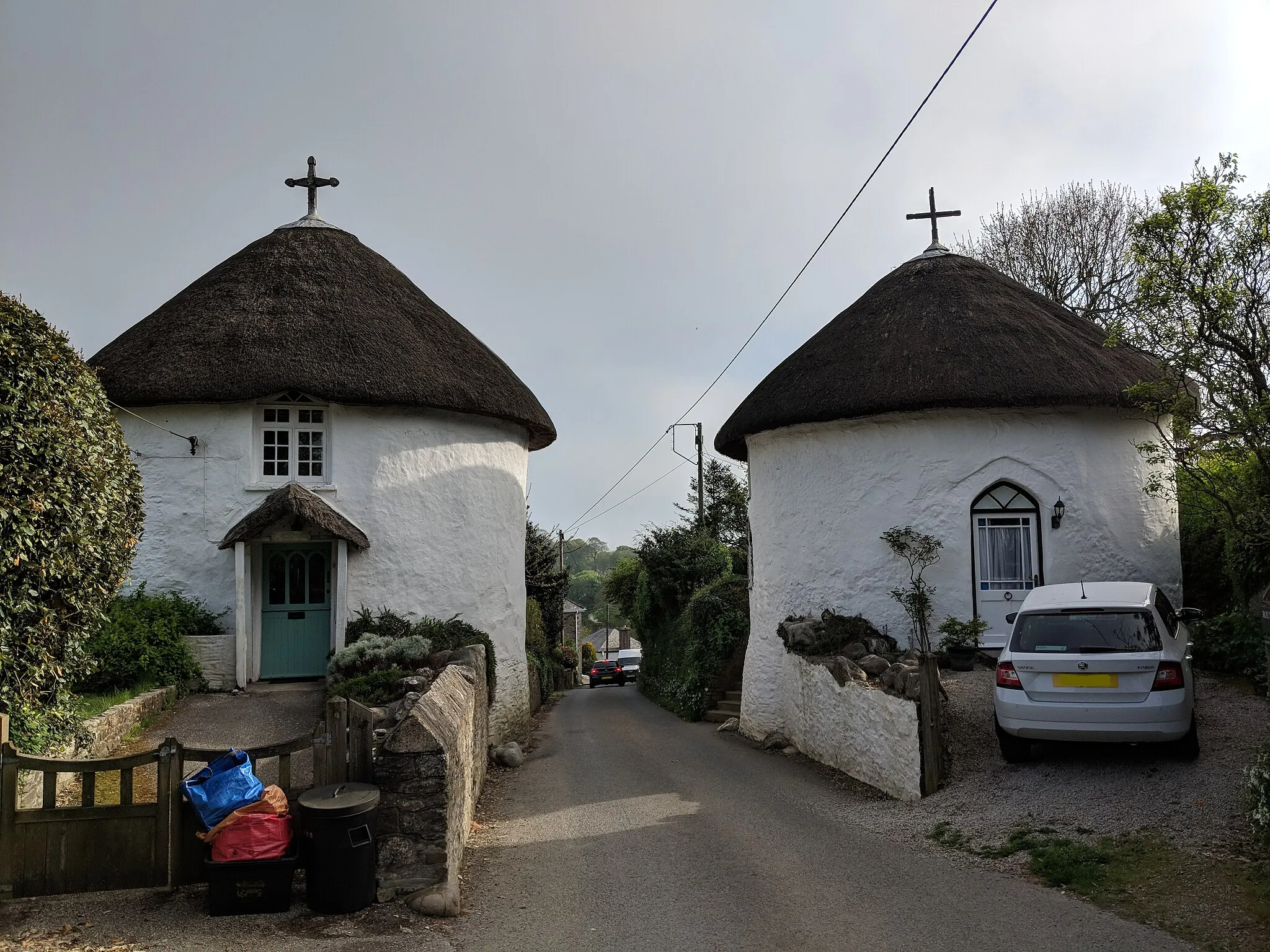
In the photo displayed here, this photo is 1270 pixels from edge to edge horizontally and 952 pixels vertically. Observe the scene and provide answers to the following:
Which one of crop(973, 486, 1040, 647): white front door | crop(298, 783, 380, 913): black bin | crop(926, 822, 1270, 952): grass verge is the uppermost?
crop(973, 486, 1040, 647): white front door

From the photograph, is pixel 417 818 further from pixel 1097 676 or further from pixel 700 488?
pixel 700 488

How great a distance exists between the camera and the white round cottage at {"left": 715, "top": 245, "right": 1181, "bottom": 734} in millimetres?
13461

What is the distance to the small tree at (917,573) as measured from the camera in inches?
527

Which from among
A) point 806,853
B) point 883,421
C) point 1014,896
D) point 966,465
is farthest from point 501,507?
point 1014,896

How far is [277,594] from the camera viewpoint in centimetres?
1490

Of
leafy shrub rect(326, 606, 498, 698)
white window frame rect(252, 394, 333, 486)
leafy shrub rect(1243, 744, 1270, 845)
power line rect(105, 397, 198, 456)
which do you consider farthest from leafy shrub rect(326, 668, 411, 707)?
leafy shrub rect(1243, 744, 1270, 845)

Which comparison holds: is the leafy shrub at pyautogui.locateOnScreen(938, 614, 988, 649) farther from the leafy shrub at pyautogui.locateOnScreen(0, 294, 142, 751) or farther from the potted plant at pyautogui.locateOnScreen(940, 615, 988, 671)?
the leafy shrub at pyautogui.locateOnScreen(0, 294, 142, 751)

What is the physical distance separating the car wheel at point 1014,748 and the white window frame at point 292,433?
1046 cm

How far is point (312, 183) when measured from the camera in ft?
60.1

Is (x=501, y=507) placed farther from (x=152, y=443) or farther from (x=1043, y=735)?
(x=1043, y=735)

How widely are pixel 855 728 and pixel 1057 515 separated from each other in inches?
187

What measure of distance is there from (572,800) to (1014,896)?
17.4 ft

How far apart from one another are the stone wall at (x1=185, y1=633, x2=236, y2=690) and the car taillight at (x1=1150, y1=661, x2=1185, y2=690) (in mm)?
12027

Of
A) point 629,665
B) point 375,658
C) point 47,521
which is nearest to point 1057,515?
point 375,658
